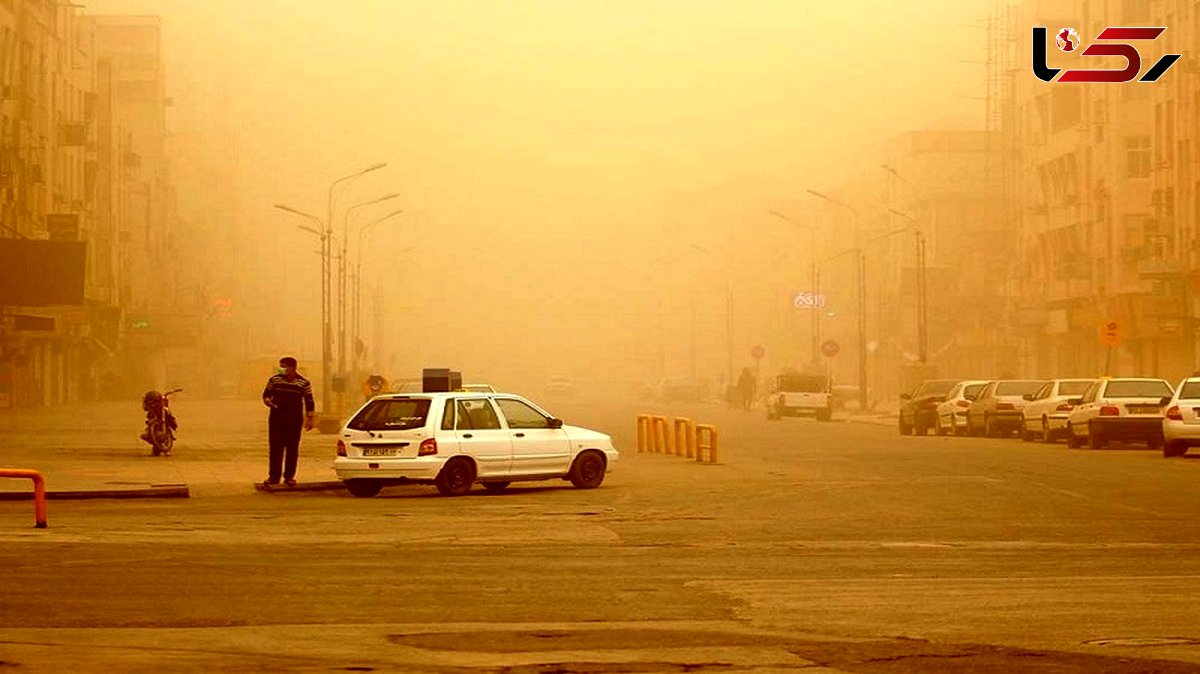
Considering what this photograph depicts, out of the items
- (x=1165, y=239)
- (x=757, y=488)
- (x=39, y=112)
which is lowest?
(x=757, y=488)

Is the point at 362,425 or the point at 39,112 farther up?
the point at 39,112

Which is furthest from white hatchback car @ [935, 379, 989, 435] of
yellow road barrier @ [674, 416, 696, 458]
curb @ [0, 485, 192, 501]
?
curb @ [0, 485, 192, 501]

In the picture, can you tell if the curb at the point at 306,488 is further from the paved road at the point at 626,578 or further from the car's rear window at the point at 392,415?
the car's rear window at the point at 392,415

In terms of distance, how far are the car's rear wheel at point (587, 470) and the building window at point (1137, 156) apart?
58.7 m

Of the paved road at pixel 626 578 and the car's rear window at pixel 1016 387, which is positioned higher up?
the car's rear window at pixel 1016 387

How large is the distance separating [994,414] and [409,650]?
4375 cm

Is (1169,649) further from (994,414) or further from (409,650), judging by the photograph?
(994,414)

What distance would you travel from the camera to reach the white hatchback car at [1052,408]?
49938 mm

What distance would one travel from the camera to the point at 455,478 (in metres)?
28.8

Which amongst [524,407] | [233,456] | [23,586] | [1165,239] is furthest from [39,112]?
[23,586]

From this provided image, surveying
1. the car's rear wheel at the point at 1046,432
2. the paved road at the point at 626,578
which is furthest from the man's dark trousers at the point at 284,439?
the car's rear wheel at the point at 1046,432

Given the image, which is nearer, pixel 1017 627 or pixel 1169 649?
pixel 1169 649

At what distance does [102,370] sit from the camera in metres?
116

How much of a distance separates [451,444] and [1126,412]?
20.6 m
